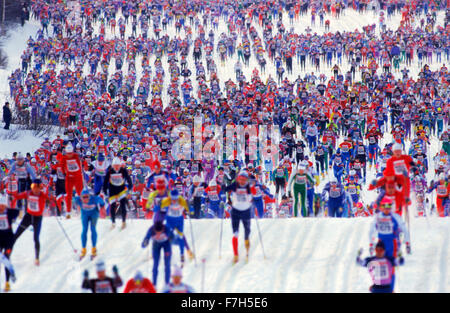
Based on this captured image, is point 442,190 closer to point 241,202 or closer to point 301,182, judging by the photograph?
point 301,182

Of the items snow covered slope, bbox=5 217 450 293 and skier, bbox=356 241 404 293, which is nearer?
skier, bbox=356 241 404 293

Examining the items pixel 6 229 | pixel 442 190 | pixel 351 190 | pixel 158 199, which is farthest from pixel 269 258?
pixel 442 190

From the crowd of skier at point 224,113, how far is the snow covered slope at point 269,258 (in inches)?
22.3

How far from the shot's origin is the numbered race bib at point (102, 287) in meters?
10.0

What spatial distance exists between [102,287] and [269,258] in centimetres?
446

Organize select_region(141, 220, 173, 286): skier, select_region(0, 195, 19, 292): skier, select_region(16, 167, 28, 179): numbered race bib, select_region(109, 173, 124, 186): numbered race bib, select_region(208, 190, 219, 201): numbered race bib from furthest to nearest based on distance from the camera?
select_region(208, 190, 219, 201): numbered race bib
select_region(16, 167, 28, 179): numbered race bib
select_region(109, 173, 124, 186): numbered race bib
select_region(0, 195, 19, 292): skier
select_region(141, 220, 173, 286): skier

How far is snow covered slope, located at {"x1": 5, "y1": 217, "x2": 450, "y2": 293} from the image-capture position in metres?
12.4

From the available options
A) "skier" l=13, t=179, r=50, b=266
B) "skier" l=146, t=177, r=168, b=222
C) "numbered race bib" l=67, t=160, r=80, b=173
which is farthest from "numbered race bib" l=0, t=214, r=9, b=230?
"numbered race bib" l=67, t=160, r=80, b=173

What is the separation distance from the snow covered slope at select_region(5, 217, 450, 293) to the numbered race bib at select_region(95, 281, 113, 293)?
94.9 inches

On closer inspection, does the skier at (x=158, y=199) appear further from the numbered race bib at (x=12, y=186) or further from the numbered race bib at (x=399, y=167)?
the numbered race bib at (x=12, y=186)

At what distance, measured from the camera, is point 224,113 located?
26469 millimetres

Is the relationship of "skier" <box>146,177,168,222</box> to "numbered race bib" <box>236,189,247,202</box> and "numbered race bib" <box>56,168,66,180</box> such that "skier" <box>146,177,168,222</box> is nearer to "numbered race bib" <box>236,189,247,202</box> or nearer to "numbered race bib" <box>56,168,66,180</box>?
"numbered race bib" <box>236,189,247,202</box>

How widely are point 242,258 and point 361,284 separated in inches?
97.1
